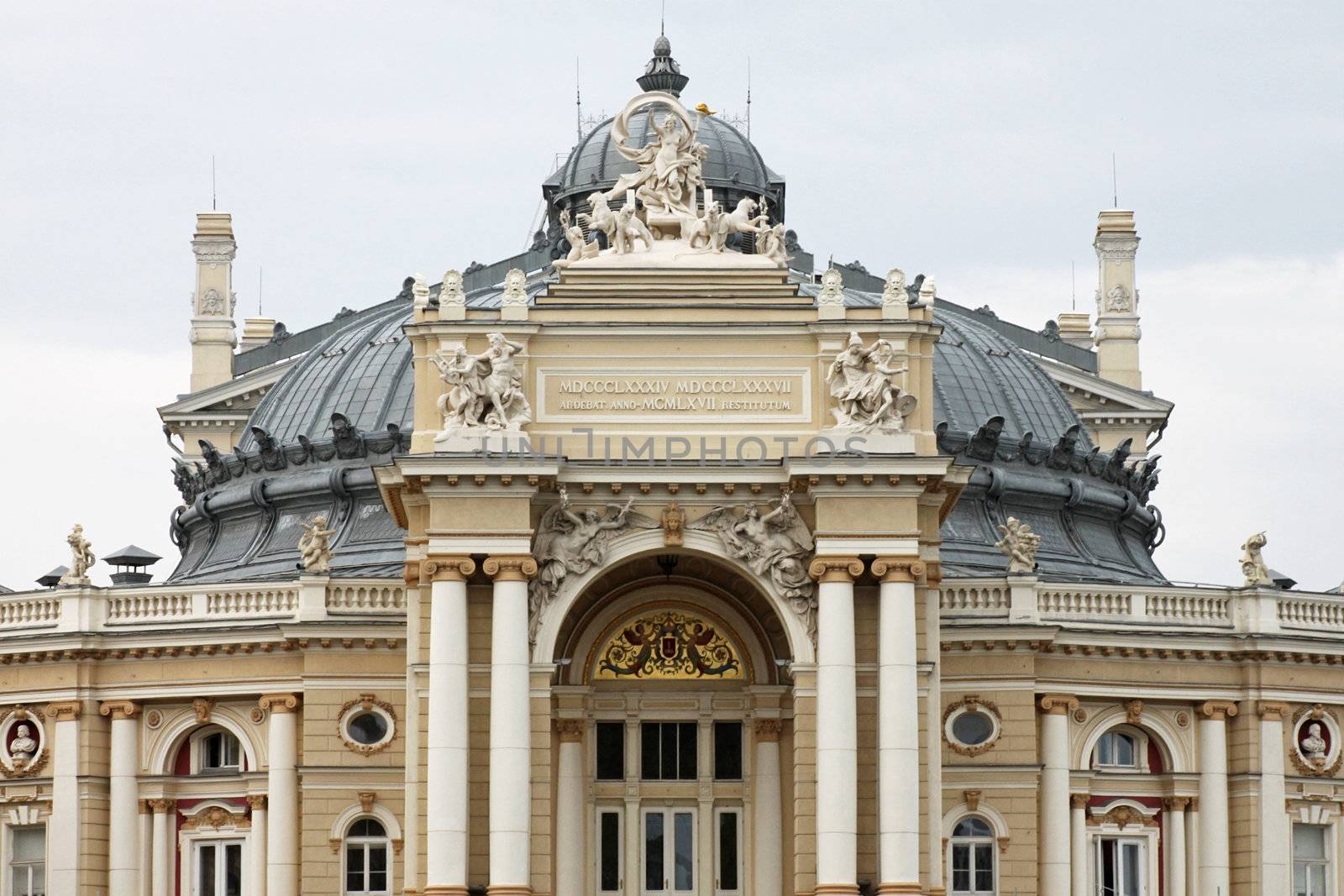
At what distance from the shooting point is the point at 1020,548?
74.9 m

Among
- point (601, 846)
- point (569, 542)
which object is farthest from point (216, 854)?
point (569, 542)

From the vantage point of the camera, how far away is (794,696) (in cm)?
6681

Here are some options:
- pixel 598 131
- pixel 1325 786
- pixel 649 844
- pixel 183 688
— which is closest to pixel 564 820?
pixel 649 844

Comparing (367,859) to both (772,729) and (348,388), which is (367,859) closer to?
(772,729)

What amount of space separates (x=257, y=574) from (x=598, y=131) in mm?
18984

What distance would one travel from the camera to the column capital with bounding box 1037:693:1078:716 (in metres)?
73.8

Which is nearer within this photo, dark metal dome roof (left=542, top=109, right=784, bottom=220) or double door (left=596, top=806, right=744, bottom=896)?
double door (left=596, top=806, right=744, bottom=896)

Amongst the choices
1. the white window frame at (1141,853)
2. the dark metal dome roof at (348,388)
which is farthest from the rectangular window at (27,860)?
the white window frame at (1141,853)

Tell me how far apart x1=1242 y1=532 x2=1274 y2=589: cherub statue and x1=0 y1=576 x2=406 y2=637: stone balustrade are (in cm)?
1758

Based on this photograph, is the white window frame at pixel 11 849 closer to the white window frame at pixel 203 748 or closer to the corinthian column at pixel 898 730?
the white window frame at pixel 203 748

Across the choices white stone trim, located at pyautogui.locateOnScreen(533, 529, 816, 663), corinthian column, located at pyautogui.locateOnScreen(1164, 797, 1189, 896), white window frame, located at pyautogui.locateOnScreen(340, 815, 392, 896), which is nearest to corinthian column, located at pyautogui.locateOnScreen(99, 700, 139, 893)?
white window frame, located at pyautogui.locateOnScreen(340, 815, 392, 896)

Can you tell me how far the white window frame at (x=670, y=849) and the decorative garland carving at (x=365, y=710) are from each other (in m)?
5.51

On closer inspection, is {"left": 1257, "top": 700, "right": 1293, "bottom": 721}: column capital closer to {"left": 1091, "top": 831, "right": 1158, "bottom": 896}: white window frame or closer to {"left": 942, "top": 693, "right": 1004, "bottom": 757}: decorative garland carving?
{"left": 1091, "top": 831, "right": 1158, "bottom": 896}: white window frame

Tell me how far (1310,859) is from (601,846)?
1515cm
